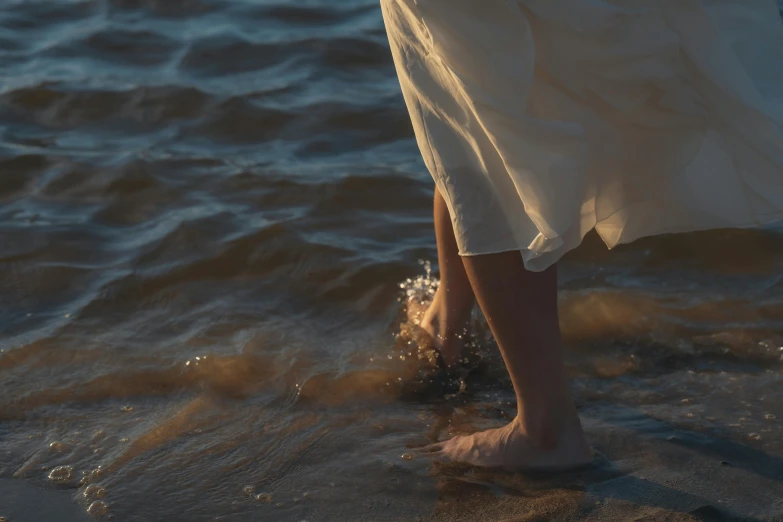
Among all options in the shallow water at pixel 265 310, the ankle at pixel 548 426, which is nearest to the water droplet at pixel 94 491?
the shallow water at pixel 265 310

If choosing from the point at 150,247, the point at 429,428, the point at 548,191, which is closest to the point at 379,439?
the point at 429,428

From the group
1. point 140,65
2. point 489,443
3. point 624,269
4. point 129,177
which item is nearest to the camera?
point 489,443

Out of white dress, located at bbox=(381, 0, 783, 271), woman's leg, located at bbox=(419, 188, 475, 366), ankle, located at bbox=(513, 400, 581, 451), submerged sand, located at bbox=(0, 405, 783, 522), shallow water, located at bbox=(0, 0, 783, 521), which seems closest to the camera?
white dress, located at bbox=(381, 0, 783, 271)

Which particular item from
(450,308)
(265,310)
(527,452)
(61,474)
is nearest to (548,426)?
(527,452)

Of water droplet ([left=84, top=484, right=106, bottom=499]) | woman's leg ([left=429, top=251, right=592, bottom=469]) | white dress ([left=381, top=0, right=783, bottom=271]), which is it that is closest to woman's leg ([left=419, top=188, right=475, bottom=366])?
woman's leg ([left=429, top=251, right=592, bottom=469])

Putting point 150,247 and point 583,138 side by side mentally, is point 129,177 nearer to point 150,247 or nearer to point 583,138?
point 150,247

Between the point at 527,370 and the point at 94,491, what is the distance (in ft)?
3.01

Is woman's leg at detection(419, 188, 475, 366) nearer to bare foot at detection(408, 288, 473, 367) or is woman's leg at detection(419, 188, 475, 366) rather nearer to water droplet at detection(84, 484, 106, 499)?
bare foot at detection(408, 288, 473, 367)

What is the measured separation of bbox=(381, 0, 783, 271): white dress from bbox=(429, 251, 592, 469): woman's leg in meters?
0.15

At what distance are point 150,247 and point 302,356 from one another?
2.81ft

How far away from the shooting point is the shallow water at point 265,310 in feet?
7.40

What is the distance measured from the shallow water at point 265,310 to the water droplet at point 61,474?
0.01 meters

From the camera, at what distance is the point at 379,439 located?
237cm

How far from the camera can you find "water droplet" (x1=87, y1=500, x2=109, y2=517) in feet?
6.70
